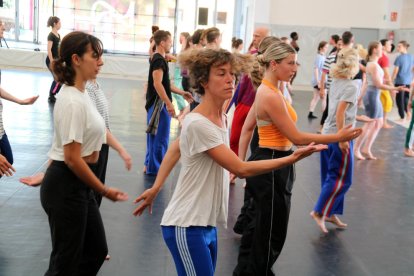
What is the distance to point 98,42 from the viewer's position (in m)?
3.33

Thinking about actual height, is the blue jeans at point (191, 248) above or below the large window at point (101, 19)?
below

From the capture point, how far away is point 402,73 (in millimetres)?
15453

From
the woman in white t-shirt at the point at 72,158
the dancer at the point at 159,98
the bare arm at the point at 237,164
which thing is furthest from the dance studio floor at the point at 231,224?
the bare arm at the point at 237,164

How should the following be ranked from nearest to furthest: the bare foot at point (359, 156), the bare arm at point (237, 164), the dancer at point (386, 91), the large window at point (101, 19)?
the bare arm at point (237, 164), the bare foot at point (359, 156), the dancer at point (386, 91), the large window at point (101, 19)

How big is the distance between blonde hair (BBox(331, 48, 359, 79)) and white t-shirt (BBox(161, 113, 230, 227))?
3.23 meters

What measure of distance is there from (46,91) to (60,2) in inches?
425

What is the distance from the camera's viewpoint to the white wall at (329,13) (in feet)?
76.2

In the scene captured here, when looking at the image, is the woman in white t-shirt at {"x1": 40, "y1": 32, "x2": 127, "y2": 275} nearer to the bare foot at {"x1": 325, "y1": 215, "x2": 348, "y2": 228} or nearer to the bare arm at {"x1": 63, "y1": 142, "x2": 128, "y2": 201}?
the bare arm at {"x1": 63, "y1": 142, "x2": 128, "y2": 201}

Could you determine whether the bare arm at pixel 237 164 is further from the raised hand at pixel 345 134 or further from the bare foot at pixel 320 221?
the bare foot at pixel 320 221

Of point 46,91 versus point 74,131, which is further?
point 46,91

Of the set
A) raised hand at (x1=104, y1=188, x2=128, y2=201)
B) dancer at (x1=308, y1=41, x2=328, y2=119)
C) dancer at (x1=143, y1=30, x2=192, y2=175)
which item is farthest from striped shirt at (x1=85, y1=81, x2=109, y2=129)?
dancer at (x1=308, y1=41, x2=328, y2=119)

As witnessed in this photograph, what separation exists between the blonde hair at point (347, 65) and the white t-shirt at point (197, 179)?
3232mm

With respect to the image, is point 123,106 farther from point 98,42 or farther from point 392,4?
point 392,4

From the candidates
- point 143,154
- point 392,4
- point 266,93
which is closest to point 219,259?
point 266,93
